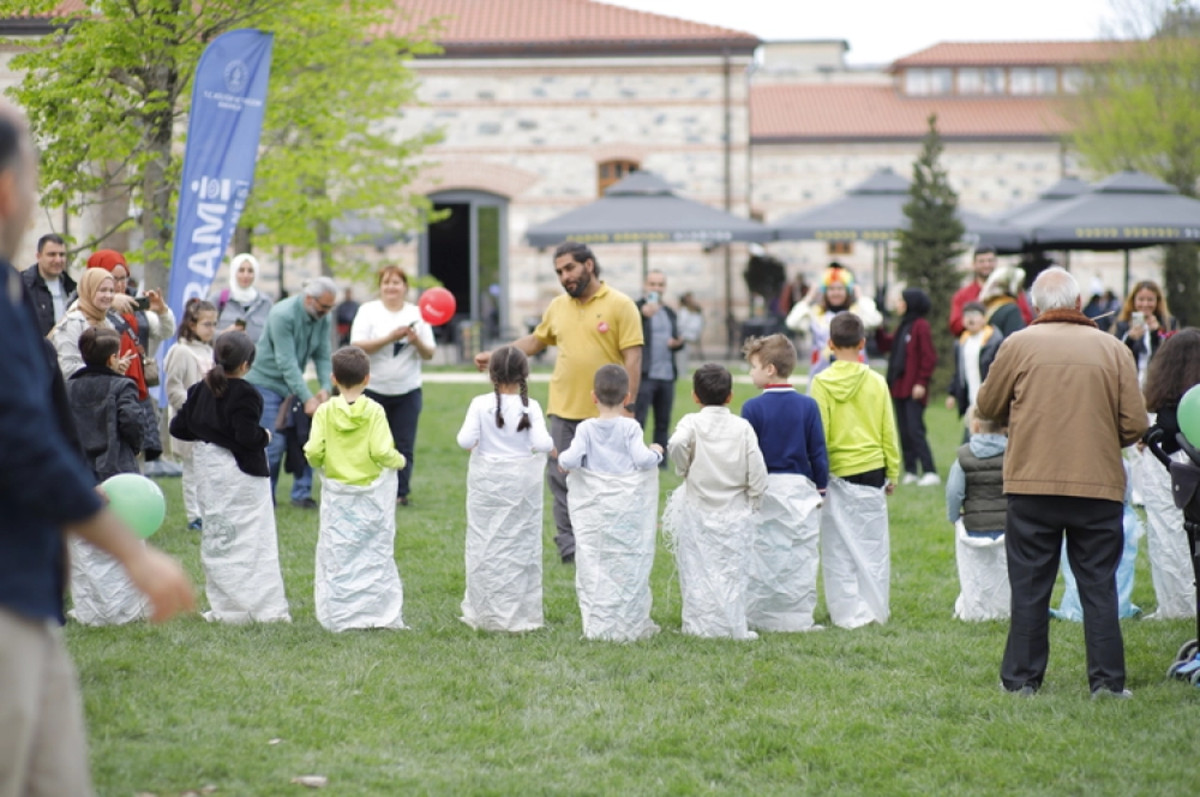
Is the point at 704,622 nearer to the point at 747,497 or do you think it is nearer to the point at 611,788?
the point at 747,497

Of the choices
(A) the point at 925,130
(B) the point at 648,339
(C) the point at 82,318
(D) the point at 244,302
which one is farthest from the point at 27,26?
(A) the point at 925,130

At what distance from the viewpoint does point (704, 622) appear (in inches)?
264

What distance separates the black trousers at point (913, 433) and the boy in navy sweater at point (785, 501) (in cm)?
505

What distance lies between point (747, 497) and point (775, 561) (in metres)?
0.45

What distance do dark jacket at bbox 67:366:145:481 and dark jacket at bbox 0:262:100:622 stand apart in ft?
14.0

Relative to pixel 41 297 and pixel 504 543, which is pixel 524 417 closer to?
pixel 504 543

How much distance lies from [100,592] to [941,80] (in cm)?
3832

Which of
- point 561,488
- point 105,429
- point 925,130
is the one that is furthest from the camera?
point 925,130

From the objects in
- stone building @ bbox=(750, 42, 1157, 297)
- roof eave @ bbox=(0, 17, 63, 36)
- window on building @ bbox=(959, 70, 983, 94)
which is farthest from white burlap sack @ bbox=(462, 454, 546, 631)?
window on building @ bbox=(959, 70, 983, 94)

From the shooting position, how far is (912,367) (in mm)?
11539

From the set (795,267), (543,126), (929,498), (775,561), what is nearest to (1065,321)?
(775,561)

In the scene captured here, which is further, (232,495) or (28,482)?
(232,495)

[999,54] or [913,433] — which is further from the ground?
[999,54]

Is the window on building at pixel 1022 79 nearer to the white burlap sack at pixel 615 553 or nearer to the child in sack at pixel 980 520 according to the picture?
the child in sack at pixel 980 520
